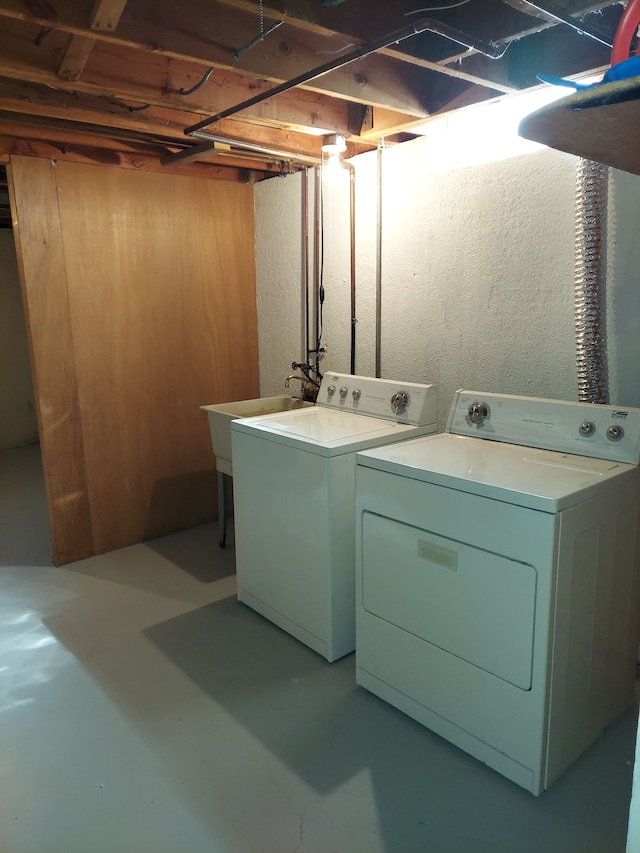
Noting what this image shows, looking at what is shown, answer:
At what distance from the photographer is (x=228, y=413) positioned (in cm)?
318

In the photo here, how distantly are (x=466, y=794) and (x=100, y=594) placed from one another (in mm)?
1918

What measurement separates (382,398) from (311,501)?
639 mm

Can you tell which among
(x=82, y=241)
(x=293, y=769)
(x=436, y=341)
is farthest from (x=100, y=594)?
(x=436, y=341)

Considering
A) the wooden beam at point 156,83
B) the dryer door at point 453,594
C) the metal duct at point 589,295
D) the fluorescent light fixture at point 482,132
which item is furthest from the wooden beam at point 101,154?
the dryer door at point 453,594

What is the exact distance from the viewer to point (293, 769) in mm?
1780

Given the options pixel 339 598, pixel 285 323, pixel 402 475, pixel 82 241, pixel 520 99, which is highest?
pixel 520 99

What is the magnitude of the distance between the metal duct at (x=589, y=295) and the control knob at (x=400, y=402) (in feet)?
2.27

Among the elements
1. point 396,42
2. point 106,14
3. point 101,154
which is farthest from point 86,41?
point 101,154

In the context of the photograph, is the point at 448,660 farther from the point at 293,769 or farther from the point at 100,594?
the point at 100,594

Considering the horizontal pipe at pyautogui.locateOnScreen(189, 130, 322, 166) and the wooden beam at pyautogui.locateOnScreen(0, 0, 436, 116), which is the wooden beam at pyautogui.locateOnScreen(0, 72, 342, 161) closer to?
the horizontal pipe at pyautogui.locateOnScreen(189, 130, 322, 166)

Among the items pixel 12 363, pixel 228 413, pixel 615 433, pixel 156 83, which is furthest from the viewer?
pixel 12 363

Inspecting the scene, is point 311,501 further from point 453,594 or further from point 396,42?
point 396,42

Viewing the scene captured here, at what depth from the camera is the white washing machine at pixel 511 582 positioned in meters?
1.58

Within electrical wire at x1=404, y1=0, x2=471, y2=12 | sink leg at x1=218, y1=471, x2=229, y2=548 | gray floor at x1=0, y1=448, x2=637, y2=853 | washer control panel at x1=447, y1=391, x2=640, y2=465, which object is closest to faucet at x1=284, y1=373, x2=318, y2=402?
sink leg at x1=218, y1=471, x2=229, y2=548
